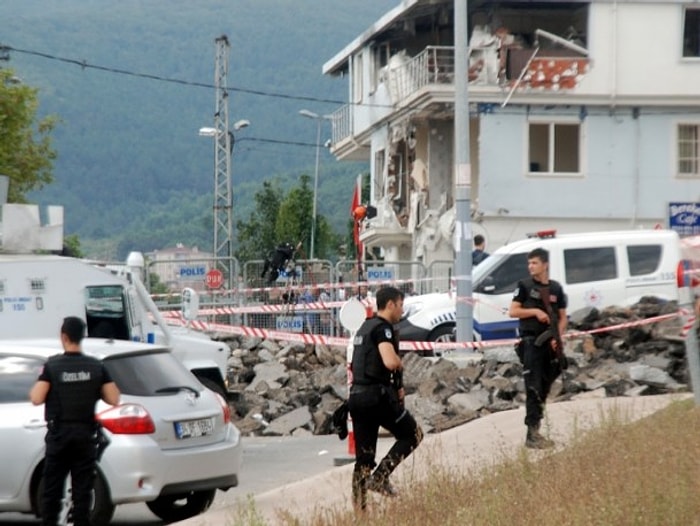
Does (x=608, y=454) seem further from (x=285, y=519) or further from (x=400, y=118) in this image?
(x=400, y=118)

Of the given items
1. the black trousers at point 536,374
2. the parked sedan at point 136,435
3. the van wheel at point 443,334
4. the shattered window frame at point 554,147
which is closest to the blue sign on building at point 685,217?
the van wheel at point 443,334

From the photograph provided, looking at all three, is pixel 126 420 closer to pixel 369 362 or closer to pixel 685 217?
pixel 369 362

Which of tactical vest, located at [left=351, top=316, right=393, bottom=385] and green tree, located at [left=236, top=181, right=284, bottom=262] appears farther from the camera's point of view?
green tree, located at [left=236, top=181, right=284, bottom=262]

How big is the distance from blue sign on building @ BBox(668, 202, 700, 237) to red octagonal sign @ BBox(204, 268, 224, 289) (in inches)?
538

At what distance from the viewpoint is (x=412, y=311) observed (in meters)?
25.9

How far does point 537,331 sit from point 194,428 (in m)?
3.33

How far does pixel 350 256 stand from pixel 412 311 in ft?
173

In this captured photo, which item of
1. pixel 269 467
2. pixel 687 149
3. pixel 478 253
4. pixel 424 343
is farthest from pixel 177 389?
pixel 687 149

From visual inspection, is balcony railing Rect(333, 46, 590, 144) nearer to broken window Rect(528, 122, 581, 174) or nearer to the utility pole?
broken window Rect(528, 122, 581, 174)

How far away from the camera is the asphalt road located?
14.4 meters

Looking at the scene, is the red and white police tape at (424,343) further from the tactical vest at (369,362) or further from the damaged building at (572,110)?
the damaged building at (572,110)

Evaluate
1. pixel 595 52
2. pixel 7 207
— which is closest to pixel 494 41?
pixel 595 52

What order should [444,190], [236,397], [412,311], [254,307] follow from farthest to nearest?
1. [444,190]
2. [254,307]
3. [412,311]
4. [236,397]

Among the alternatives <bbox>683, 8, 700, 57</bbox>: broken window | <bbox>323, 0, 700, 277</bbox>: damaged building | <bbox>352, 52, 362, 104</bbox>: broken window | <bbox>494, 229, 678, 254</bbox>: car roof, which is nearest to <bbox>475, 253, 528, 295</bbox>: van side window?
<bbox>494, 229, 678, 254</bbox>: car roof
